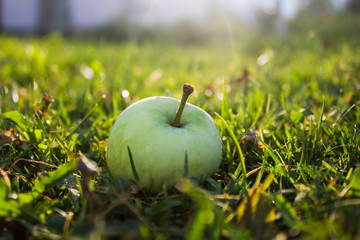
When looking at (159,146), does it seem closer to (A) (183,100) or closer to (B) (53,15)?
(A) (183,100)

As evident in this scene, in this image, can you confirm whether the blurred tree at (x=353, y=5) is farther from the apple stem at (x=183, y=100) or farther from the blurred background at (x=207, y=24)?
the apple stem at (x=183, y=100)

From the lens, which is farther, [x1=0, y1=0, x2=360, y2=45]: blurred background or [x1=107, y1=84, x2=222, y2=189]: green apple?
[x1=0, y1=0, x2=360, y2=45]: blurred background

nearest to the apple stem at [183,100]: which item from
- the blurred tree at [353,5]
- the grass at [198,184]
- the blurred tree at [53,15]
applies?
the grass at [198,184]

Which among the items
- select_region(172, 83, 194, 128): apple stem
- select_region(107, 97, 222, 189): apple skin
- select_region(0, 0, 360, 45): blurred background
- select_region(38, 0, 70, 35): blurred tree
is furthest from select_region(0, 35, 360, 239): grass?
select_region(38, 0, 70, 35): blurred tree

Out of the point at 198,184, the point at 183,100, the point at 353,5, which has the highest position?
the point at 353,5

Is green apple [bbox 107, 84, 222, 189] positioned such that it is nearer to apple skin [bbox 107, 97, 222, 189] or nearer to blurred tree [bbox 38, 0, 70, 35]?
apple skin [bbox 107, 97, 222, 189]

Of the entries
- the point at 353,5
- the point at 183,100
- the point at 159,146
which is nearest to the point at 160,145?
the point at 159,146
